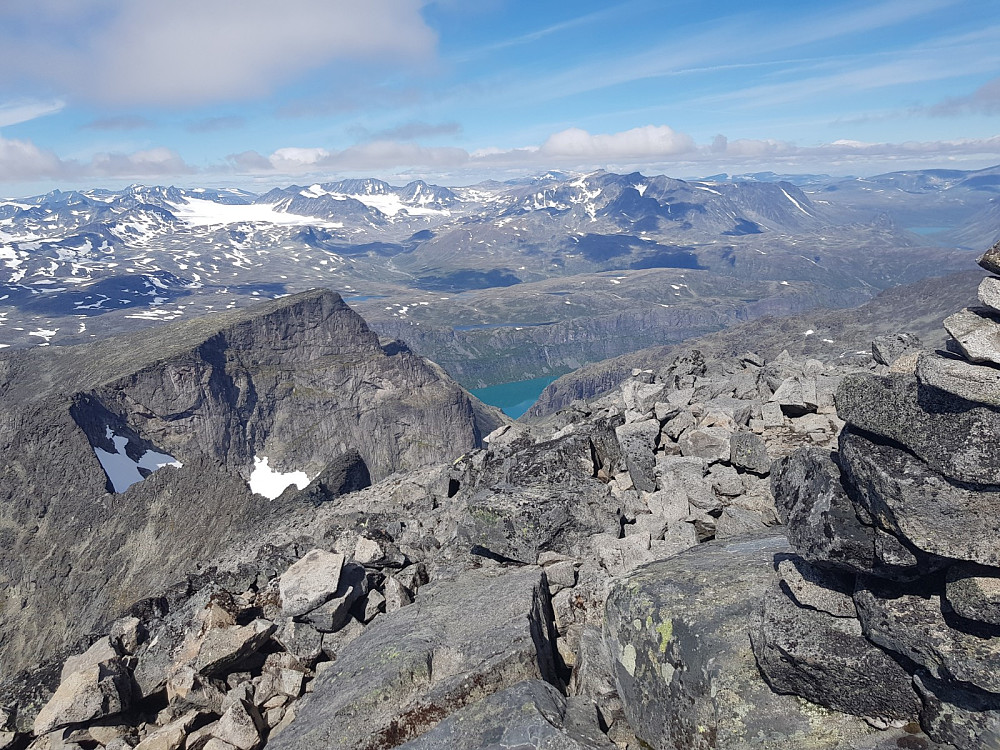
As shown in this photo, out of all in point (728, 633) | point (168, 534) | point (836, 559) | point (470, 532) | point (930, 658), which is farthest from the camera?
point (168, 534)

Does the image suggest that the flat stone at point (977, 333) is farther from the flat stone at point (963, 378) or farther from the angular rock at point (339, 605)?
the angular rock at point (339, 605)

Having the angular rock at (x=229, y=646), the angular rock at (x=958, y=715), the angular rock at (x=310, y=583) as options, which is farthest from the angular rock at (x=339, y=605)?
the angular rock at (x=958, y=715)

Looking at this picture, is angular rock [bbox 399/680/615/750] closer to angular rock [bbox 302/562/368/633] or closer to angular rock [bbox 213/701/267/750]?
angular rock [bbox 213/701/267/750]

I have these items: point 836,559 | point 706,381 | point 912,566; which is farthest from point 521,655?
point 706,381

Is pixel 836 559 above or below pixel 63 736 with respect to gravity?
above

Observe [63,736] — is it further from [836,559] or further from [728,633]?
[836,559]

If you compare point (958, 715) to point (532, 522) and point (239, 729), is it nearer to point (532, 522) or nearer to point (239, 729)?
point (532, 522)
